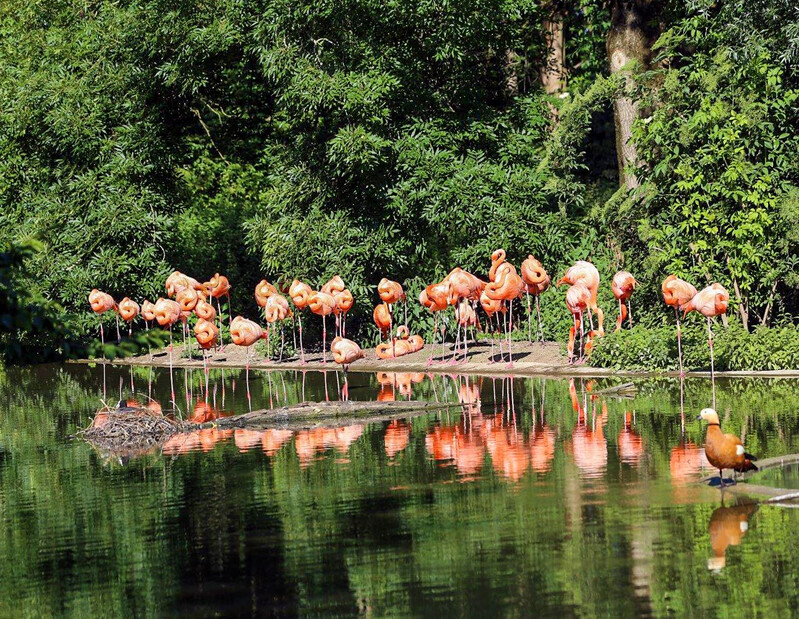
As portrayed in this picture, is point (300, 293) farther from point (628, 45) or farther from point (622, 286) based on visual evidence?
point (628, 45)

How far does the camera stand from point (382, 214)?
30.0 m

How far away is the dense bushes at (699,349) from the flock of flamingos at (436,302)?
54cm

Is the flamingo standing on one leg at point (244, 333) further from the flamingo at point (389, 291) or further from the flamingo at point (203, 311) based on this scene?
the flamingo at point (389, 291)

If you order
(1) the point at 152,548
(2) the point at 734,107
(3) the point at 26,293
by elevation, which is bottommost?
(1) the point at 152,548

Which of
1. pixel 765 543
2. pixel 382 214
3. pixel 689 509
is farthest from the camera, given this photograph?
pixel 382 214

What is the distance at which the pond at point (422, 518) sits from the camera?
9305 mm

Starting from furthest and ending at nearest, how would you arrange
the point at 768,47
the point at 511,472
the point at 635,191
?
the point at 635,191
the point at 768,47
the point at 511,472

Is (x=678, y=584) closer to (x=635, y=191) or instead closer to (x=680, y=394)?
(x=680, y=394)

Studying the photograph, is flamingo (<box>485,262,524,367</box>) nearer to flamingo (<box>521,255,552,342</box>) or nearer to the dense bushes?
flamingo (<box>521,255,552,342</box>)

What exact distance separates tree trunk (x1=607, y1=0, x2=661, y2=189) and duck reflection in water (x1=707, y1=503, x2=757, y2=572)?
1665 cm

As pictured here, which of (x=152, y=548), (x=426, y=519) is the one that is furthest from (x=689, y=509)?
(x=152, y=548)

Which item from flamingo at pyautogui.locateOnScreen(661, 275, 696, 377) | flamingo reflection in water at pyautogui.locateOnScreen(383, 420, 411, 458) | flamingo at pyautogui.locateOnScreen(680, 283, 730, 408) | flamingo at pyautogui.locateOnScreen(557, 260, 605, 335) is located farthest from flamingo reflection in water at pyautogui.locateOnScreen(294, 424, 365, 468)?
flamingo at pyautogui.locateOnScreen(557, 260, 605, 335)

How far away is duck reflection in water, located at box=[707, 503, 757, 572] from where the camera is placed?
9703 millimetres

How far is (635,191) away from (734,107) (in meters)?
2.39
